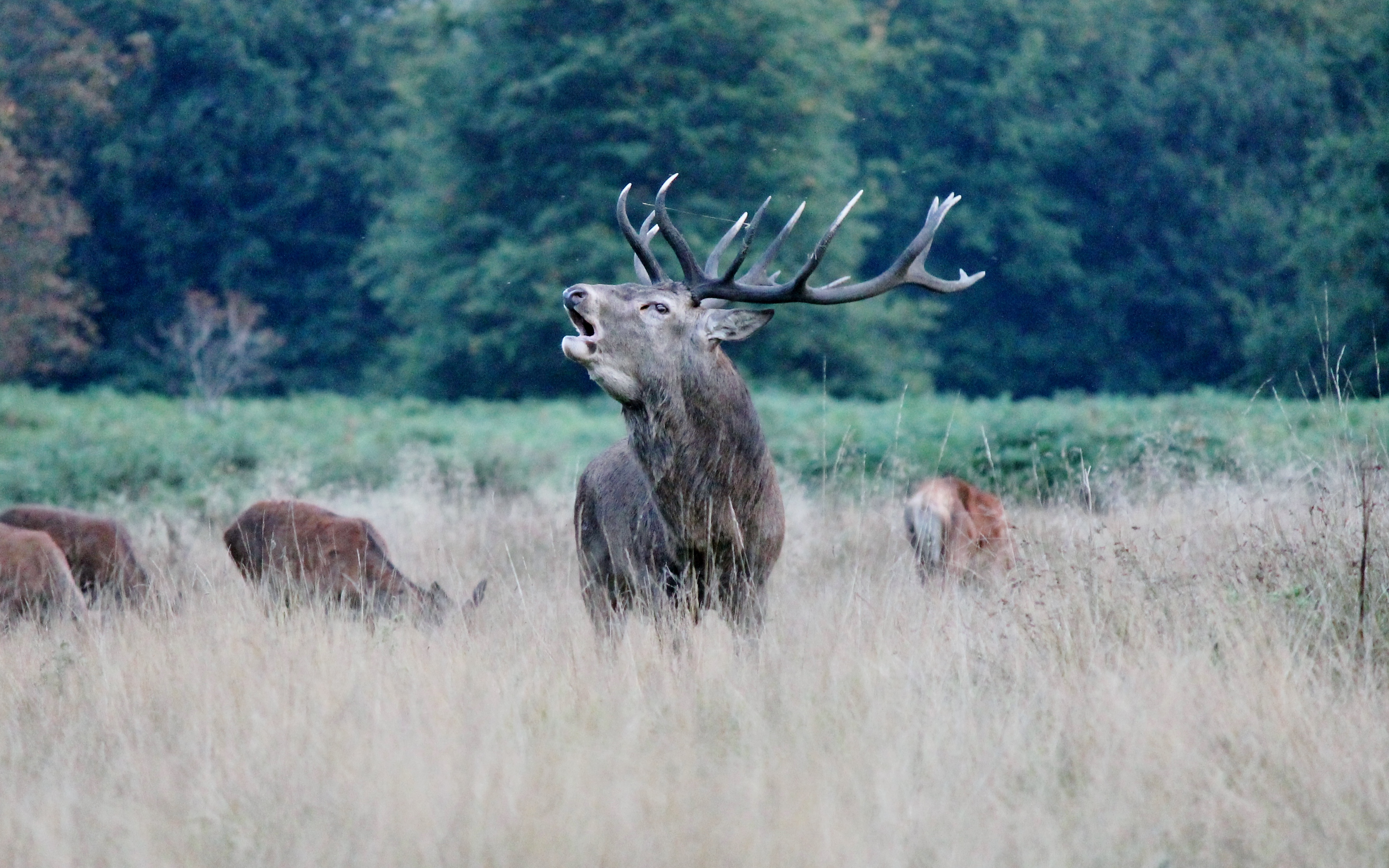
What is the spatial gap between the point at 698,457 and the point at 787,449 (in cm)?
740

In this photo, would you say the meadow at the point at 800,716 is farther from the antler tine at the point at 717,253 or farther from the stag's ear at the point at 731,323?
the antler tine at the point at 717,253

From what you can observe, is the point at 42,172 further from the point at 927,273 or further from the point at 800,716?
the point at 800,716

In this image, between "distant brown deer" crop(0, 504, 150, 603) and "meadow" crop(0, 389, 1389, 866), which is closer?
"meadow" crop(0, 389, 1389, 866)

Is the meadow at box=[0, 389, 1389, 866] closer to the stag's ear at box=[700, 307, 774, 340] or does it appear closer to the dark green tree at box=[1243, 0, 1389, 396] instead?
the stag's ear at box=[700, 307, 774, 340]

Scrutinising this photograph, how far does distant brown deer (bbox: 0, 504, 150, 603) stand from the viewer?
352 inches

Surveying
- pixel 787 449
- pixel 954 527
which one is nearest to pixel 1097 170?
pixel 787 449

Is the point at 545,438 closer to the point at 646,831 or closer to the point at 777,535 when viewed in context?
the point at 777,535

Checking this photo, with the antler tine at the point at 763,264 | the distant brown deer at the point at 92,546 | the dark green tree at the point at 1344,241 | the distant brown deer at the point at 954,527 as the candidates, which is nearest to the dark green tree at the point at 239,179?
the dark green tree at the point at 1344,241

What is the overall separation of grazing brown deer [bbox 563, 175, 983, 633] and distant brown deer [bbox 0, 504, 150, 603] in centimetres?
348

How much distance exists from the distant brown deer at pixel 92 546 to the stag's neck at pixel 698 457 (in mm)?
3698

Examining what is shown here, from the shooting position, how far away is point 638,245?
7109 millimetres

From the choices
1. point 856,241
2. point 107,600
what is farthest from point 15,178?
point 107,600

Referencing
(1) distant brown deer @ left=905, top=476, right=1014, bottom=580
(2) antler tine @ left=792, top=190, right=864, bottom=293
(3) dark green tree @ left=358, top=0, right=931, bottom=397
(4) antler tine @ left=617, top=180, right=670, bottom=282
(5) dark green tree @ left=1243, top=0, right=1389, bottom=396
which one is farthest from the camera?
(3) dark green tree @ left=358, top=0, right=931, bottom=397

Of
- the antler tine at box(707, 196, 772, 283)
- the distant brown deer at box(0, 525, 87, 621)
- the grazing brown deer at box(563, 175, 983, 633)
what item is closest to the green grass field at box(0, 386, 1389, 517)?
the grazing brown deer at box(563, 175, 983, 633)
